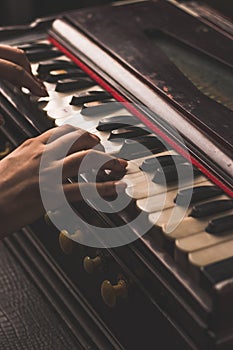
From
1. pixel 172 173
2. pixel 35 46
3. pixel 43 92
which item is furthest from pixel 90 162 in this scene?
pixel 35 46

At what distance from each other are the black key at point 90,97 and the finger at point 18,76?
0.09 m

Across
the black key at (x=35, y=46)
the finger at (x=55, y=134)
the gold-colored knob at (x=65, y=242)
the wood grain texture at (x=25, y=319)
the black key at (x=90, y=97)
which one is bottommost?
the wood grain texture at (x=25, y=319)

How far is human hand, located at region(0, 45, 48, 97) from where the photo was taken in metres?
1.83

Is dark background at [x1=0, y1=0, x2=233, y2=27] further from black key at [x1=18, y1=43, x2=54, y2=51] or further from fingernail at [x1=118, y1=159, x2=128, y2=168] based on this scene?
Result: fingernail at [x1=118, y1=159, x2=128, y2=168]

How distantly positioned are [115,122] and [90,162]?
0.23 meters

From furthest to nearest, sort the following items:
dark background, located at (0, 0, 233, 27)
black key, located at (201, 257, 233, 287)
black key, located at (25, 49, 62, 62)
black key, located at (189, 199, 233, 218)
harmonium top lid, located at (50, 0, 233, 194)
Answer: dark background, located at (0, 0, 233, 27) < black key, located at (25, 49, 62, 62) < harmonium top lid, located at (50, 0, 233, 194) < black key, located at (189, 199, 233, 218) < black key, located at (201, 257, 233, 287)

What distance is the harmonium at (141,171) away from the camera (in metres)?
1.37

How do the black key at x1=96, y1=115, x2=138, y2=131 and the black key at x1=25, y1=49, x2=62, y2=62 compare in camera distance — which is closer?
the black key at x1=96, y1=115, x2=138, y2=131

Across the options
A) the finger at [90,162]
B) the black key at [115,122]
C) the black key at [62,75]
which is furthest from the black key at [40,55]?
the finger at [90,162]

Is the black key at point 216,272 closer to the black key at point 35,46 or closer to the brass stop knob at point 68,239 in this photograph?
the brass stop knob at point 68,239

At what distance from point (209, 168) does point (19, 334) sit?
65 cm

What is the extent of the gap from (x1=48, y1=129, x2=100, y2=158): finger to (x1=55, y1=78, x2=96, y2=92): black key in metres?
0.34

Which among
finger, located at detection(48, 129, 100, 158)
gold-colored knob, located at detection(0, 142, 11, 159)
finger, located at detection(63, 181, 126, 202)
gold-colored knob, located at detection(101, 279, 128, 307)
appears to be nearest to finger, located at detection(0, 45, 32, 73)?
gold-colored knob, located at detection(0, 142, 11, 159)

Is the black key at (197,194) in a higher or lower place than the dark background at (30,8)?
higher
